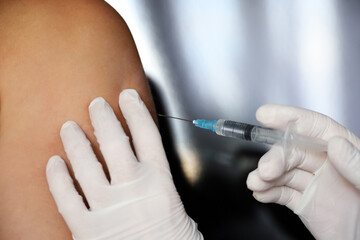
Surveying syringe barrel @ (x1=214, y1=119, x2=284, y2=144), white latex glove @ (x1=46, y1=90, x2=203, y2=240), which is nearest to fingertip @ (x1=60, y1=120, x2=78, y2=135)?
white latex glove @ (x1=46, y1=90, x2=203, y2=240)

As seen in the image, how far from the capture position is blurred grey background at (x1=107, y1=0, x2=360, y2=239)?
1.50 m

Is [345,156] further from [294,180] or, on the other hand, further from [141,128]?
[141,128]

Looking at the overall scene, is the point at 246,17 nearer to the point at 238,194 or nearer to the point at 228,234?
the point at 238,194

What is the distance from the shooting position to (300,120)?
3.46 feet

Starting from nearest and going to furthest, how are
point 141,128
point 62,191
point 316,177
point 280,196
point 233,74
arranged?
point 62,191, point 141,128, point 316,177, point 280,196, point 233,74

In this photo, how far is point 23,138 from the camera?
90cm

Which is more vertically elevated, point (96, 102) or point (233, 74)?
point (96, 102)

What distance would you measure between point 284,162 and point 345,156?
17cm

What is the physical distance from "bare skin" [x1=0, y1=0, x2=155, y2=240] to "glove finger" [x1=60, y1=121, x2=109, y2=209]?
4cm

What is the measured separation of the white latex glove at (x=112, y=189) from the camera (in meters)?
0.91

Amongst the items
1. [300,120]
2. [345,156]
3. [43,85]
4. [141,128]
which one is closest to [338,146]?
[345,156]

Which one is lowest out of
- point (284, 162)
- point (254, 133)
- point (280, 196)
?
point (280, 196)

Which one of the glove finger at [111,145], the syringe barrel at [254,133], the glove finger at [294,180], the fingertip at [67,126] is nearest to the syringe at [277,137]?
the syringe barrel at [254,133]

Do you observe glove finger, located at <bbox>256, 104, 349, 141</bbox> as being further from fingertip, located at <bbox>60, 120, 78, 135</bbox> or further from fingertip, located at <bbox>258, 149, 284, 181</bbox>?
fingertip, located at <bbox>60, 120, 78, 135</bbox>
